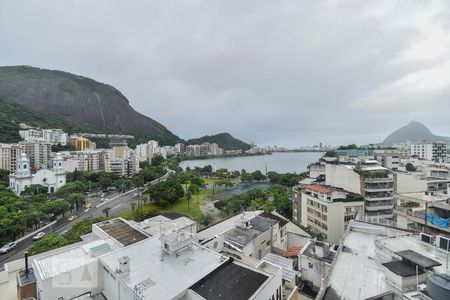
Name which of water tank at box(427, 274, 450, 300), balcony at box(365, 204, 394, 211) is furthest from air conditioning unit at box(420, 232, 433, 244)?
balcony at box(365, 204, 394, 211)

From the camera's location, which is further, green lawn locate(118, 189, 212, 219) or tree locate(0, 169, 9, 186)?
tree locate(0, 169, 9, 186)

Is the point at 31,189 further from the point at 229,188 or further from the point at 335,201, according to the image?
the point at 335,201

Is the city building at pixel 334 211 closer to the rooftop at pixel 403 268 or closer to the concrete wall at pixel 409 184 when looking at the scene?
the concrete wall at pixel 409 184

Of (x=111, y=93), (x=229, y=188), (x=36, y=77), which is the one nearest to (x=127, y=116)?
(x=111, y=93)

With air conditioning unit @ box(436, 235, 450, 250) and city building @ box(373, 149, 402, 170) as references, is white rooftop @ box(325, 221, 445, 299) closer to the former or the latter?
air conditioning unit @ box(436, 235, 450, 250)

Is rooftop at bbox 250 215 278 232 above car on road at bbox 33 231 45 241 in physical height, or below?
above

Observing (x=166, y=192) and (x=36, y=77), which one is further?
(x=36, y=77)
